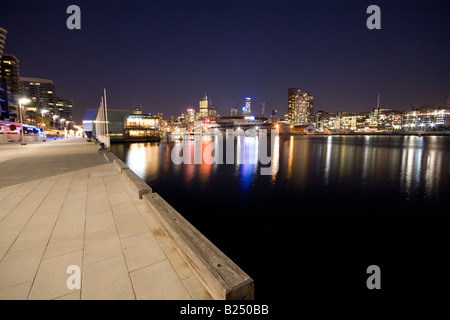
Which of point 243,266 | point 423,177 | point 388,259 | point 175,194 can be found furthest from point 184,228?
point 423,177

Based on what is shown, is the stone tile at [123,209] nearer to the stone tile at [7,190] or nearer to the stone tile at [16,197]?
the stone tile at [16,197]

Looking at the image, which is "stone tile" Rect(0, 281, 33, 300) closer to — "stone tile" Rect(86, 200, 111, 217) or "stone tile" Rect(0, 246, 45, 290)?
"stone tile" Rect(0, 246, 45, 290)

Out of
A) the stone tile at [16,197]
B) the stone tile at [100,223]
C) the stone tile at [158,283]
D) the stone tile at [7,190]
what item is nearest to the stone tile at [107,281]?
the stone tile at [158,283]

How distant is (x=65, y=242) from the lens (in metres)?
4.53

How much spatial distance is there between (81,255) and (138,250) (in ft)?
3.49

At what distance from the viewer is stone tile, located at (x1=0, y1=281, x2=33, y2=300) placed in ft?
10.1

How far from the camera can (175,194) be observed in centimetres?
1734

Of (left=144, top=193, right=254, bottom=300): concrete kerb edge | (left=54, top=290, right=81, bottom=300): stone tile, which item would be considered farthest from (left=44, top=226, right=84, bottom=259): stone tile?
(left=144, top=193, right=254, bottom=300): concrete kerb edge

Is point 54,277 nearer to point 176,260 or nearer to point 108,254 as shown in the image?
point 108,254

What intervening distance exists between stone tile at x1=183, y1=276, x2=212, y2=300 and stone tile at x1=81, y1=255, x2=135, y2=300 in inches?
31.8

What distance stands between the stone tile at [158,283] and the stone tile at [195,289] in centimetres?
6

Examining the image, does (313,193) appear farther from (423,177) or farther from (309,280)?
(423,177)
